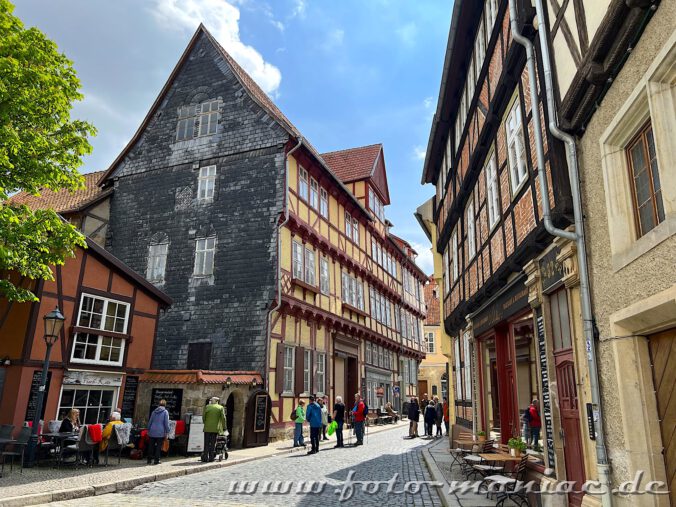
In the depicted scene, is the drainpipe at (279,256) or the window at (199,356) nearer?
the drainpipe at (279,256)

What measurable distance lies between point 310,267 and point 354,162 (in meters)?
10.8

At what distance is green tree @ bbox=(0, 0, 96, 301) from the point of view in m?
9.35

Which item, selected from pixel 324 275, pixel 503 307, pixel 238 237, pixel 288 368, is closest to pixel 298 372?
pixel 288 368

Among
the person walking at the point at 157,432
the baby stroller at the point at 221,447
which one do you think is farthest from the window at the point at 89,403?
the baby stroller at the point at 221,447

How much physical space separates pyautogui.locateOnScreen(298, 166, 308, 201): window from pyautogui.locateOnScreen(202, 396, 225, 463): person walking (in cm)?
959

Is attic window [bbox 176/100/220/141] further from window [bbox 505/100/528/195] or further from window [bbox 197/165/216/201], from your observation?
window [bbox 505/100/528/195]

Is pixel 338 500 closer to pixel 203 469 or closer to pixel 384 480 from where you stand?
pixel 384 480

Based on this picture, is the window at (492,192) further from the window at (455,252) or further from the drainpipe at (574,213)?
the window at (455,252)

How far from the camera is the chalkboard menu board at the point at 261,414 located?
15241mm

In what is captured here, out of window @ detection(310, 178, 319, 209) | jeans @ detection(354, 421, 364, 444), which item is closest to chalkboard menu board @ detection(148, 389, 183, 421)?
jeans @ detection(354, 421, 364, 444)

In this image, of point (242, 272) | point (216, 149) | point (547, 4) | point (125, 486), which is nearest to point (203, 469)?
point (125, 486)

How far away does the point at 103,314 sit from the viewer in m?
13.4

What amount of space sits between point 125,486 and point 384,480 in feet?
15.1

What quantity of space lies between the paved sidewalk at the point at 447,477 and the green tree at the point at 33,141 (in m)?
8.19
